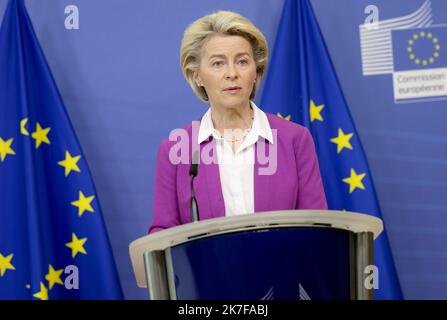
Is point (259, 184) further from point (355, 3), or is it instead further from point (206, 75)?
point (355, 3)

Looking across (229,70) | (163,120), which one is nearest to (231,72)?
(229,70)

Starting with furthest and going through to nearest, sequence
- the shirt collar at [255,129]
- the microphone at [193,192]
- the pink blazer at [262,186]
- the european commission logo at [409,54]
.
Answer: the european commission logo at [409,54] → the shirt collar at [255,129] → the pink blazer at [262,186] → the microphone at [193,192]

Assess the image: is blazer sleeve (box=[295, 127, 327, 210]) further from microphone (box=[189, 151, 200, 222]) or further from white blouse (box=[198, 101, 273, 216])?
microphone (box=[189, 151, 200, 222])

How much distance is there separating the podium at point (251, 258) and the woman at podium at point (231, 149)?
651 mm

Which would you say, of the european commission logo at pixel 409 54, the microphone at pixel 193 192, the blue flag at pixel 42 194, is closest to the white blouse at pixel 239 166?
the microphone at pixel 193 192

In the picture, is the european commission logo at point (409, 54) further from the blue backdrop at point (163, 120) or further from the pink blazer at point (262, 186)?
the pink blazer at point (262, 186)

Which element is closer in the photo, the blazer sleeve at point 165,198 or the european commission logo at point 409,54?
the blazer sleeve at point 165,198

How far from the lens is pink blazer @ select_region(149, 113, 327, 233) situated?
2.50 meters

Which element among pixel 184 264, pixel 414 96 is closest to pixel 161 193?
pixel 184 264

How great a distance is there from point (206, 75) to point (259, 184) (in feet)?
1.55

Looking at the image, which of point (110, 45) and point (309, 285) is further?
point (110, 45)

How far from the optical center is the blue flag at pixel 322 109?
3.53 meters

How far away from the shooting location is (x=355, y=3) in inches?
149
